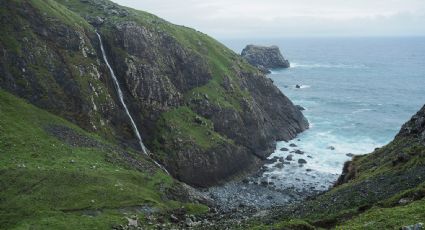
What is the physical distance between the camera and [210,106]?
104188mm

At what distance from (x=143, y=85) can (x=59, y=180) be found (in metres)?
40.7

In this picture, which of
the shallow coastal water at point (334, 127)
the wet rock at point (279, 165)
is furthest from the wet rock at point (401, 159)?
the wet rock at point (279, 165)

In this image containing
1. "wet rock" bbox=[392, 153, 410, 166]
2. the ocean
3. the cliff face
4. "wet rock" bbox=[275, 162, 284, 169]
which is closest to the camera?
"wet rock" bbox=[392, 153, 410, 166]

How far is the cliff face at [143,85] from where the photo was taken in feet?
274

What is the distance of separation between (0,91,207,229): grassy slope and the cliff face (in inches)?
281

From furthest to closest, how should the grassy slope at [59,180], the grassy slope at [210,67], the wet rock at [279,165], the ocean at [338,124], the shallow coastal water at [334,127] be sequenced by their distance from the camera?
1. the wet rock at [279,165]
2. the ocean at [338,124]
3. the grassy slope at [210,67]
4. the shallow coastal water at [334,127]
5. the grassy slope at [59,180]

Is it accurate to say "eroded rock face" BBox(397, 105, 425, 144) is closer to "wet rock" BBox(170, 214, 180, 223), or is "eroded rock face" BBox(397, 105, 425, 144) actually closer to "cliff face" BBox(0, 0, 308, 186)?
"wet rock" BBox(170, 214, 180, 223)

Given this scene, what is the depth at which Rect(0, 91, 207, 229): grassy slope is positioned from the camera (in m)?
52.9

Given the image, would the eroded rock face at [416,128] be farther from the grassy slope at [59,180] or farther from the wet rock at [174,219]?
the grassy slope at [59,180]

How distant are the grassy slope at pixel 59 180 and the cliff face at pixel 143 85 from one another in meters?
7.14

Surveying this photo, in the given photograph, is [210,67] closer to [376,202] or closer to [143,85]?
[143,85]

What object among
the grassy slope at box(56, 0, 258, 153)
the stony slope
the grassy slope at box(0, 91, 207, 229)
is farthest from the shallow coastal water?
the stony slope

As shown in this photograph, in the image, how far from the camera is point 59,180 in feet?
196

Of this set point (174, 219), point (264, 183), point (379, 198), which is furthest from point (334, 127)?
point (379, 198)
